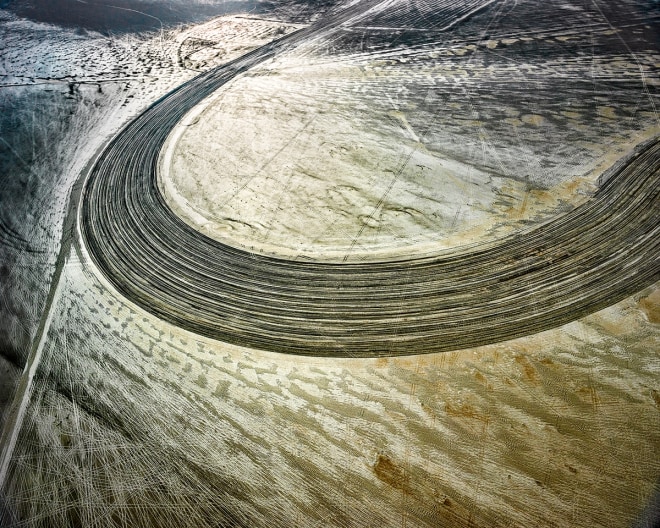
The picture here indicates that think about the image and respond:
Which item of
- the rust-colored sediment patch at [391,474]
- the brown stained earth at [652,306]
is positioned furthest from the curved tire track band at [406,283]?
the rust-colored sediment patch at [391,474]

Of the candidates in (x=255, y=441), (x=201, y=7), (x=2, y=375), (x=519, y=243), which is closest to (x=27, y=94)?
(x=201, y=7)

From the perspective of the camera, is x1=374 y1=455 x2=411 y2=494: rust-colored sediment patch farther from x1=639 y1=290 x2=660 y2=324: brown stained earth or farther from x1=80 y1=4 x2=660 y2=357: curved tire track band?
x1=639 y1=290 x2=660 y2=324: brown stained earth

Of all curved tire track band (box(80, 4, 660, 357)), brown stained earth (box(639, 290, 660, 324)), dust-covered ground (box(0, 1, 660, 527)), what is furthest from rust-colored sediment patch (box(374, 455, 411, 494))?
brown stained earth (box(639, 290, 660, 324))

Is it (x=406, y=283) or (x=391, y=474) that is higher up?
(x=406, y=283)

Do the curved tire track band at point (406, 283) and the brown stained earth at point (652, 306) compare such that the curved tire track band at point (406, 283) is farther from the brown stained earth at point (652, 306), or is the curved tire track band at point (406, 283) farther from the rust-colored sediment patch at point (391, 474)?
the rust-colored sediment patch at point (391, 474)

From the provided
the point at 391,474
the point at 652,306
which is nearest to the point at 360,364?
the point at 391,474

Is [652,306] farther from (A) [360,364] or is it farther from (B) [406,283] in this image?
(A) [360,364]

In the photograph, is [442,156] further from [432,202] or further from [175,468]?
[175,468]
